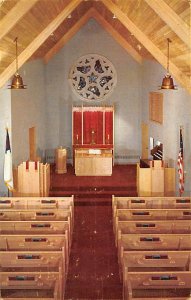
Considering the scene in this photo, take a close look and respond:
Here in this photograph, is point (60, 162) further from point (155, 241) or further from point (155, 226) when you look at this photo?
point (155, 241)

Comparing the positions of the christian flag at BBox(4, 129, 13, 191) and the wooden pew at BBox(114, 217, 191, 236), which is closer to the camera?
the wooden pew at BBox(114, 217, 191, 236)

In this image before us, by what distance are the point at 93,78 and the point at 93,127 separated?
213 cm

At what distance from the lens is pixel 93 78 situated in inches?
743

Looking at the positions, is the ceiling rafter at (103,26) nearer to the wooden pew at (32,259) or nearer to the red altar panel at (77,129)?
the red altar panel at (77,129)

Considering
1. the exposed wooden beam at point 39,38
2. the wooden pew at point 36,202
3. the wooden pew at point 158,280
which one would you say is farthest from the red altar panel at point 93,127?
the wooden pew at point 158,280

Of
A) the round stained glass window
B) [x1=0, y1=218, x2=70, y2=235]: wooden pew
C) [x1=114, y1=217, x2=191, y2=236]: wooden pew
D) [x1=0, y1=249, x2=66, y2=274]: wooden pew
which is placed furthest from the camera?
the round stained glass window

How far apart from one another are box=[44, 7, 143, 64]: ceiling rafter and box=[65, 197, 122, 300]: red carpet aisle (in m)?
8.10

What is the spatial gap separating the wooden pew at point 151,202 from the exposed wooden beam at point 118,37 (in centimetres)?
878

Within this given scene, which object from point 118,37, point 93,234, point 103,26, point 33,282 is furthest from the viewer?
point 103,26

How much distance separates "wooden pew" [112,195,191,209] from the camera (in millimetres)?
10406

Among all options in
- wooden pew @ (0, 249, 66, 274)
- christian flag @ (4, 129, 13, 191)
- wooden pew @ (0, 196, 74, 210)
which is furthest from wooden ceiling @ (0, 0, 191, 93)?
wooden pew @ (0, 249, 66, 274)

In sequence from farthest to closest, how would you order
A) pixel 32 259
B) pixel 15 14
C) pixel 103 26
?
1. pixel 103 26
2. pixel 15 14
3. pixel 32 259

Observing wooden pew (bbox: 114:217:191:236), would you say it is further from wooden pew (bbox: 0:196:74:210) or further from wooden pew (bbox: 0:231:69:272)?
wooden pew (bbox: 0:196:74:210)

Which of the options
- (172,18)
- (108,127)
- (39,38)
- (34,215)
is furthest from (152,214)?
(108,127)
